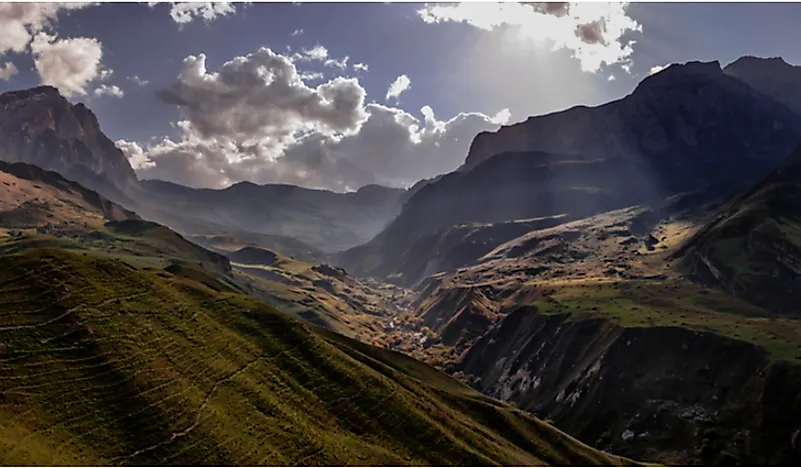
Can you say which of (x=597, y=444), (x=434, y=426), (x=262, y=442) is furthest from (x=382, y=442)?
(x=597, y=444)

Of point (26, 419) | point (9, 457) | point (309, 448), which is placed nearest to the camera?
point (9, 457)

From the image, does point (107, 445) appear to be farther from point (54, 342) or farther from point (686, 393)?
point (686, 393)

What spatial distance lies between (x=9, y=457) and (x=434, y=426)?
7426cm

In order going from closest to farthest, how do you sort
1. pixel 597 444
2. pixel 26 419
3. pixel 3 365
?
pixel 26 419 < pixel 3 365 < pixel 597 444

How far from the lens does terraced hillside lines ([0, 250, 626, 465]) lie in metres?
84.9

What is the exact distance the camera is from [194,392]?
3883 inches

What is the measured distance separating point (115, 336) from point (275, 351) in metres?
32.8

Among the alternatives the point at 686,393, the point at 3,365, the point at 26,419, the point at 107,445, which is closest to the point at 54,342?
the point at 3,365

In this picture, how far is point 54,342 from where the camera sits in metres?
97.4

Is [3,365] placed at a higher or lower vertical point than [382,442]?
higher

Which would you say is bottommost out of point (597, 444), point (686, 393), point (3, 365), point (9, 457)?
point (597, 444)

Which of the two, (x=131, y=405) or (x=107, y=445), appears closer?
(x=107, y=445)

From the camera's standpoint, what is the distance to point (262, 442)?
93.4 m

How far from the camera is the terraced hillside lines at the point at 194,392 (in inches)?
3344
